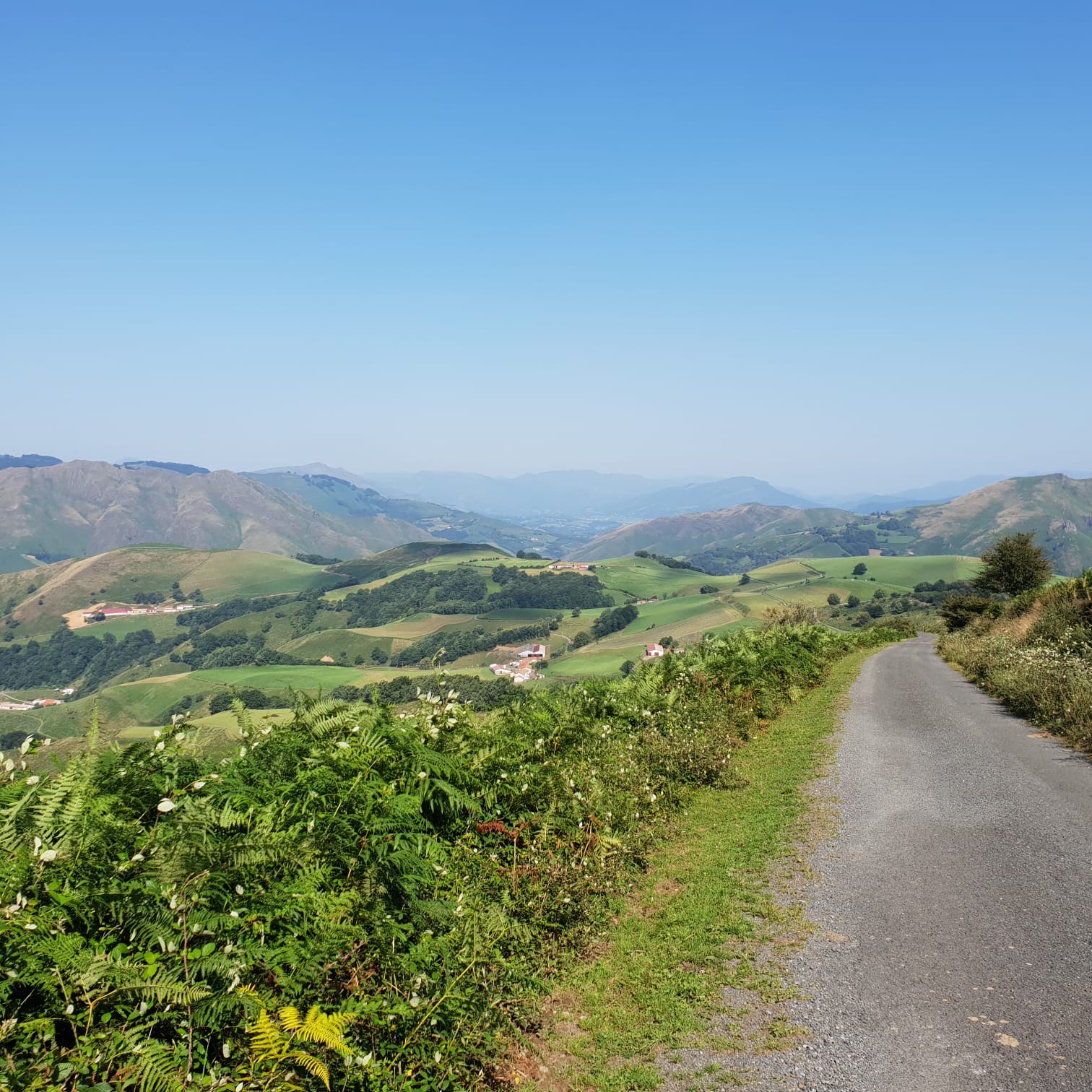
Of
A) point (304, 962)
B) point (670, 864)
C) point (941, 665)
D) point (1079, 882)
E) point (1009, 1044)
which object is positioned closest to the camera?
point (304, 962)

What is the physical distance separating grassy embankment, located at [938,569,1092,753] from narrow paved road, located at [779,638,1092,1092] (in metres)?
2.43

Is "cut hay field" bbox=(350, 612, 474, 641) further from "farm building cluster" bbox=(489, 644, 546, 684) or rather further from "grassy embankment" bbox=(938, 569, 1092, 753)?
"grassy embankment" bbox=(938, 569, 1092, 753)

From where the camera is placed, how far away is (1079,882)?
6.75 metres

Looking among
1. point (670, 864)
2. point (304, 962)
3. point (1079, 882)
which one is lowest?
point (670, 864)

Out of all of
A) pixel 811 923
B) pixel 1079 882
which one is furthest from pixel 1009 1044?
pixel 1079 882

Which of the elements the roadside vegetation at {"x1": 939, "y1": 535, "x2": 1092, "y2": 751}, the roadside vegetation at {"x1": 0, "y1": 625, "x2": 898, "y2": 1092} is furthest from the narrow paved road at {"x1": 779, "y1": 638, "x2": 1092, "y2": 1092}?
the roadside vegetation at {"x1": 939, "y1": 535, "x2": 1092, "y2": 751}

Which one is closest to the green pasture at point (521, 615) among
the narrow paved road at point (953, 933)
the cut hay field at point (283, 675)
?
the cut hay field at point (283, 675)

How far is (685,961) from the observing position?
5.77 m

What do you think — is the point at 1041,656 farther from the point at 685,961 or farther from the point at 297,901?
the point at 297,901

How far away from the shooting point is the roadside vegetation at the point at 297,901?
10.8ft

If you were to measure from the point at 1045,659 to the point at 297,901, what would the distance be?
20098 millimetres

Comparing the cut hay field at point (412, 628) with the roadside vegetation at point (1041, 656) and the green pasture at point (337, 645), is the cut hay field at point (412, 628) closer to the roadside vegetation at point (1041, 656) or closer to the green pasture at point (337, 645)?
the green pasture at point (337, 645)

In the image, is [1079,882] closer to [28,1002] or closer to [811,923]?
[811,923]

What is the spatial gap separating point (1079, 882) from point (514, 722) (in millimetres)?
6619
